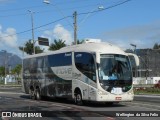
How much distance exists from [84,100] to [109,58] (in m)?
2.78

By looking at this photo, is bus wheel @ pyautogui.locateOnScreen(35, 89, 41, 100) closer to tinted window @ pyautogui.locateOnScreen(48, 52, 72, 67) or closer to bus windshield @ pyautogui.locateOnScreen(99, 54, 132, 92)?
tinted window @ pyautogui.locateOnScreen(48, 52, 72, 67)

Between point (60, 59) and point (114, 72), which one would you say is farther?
point (60, 59)

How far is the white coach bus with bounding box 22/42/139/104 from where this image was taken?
22.6 m

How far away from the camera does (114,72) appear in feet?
74.7

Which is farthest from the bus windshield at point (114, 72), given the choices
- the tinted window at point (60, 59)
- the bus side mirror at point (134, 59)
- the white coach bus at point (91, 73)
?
the tinted window at point (60, 59)

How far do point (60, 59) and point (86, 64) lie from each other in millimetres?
3526

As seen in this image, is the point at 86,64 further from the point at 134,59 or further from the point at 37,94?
the point at 37,94

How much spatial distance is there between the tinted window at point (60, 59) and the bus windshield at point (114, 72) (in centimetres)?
311

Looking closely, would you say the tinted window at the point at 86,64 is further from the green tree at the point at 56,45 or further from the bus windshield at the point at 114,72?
the green tree at the point at 56,45

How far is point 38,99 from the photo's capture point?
3033 cm

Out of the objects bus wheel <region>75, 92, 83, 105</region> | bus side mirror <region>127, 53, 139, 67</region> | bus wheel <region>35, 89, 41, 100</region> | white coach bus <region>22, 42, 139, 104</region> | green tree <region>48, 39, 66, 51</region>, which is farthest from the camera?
green tree <region>48, 39, 66, 51</region>

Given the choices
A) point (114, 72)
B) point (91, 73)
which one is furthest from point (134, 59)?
point (91, 73)

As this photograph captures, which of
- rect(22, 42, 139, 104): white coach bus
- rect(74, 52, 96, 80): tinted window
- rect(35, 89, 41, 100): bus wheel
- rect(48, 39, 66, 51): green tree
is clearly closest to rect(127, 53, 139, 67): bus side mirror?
rect(22, 42, 139, 104): white coach bus

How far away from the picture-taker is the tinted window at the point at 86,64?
2299cm
